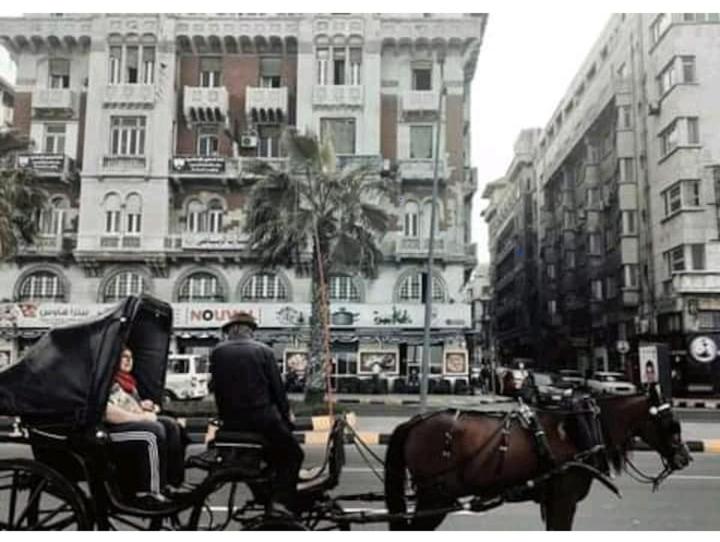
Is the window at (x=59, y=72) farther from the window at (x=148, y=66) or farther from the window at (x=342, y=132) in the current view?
the window at (x=342, y=132)

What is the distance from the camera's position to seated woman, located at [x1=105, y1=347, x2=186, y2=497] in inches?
167

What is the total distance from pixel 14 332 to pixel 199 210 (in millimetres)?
8744

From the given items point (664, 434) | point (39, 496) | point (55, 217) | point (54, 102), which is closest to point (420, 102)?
point (54, 102)

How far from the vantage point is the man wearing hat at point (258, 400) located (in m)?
4.32

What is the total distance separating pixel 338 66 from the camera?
27.4m

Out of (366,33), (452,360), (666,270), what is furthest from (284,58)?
(666,270)

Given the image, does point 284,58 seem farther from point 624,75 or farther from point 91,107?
point 624,75

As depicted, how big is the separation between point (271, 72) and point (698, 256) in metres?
17.3

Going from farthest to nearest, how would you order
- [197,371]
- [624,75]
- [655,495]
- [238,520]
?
1. [624,75]
2. [197,371]
3. [655,495]
4. [238,520]

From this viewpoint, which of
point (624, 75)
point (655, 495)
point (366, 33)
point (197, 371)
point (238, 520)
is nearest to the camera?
point (238, 520)

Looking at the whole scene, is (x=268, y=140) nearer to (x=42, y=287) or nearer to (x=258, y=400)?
(x=42, y=287)

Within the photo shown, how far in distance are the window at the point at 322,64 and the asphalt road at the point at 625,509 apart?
21430 millimetres

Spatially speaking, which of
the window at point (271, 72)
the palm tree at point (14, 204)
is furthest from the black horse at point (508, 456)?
the window at point (271, 72)

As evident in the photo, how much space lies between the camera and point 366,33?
88.0ft
